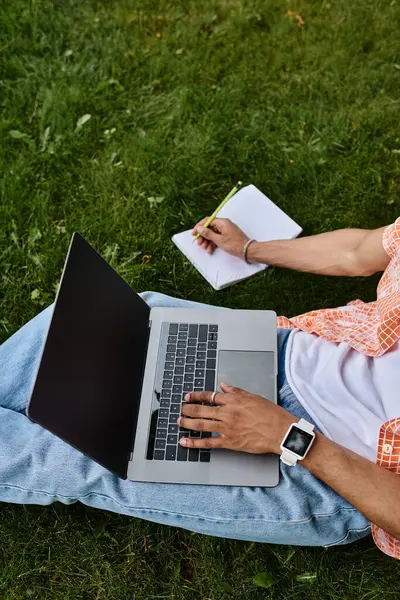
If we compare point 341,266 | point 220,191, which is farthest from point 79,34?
point 341,266

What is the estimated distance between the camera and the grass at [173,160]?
8.48 ft

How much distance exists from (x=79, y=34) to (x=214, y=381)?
3.26 m

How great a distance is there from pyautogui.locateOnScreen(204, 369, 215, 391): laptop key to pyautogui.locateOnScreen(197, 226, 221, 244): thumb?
931 millimetres

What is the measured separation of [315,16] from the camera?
4191 mm

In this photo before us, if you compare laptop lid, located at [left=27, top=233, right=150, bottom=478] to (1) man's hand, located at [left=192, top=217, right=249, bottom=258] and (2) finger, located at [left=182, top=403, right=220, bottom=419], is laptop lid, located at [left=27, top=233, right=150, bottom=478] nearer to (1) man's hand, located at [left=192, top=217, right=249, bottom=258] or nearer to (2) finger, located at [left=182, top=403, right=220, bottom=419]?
(2) finger, located at [left=182, top=403, right=220, bottom=419]

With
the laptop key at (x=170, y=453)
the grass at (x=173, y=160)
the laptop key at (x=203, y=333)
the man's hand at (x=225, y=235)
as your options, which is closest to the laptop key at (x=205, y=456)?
the laptop key at (x=170, y=453)

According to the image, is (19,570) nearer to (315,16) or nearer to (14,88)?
(14,88)

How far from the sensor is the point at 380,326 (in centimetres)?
203

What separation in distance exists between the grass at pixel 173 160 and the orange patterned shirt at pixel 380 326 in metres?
0.82

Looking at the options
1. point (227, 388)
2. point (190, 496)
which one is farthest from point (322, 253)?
point (190, 496)

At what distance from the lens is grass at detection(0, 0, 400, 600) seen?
102 inches

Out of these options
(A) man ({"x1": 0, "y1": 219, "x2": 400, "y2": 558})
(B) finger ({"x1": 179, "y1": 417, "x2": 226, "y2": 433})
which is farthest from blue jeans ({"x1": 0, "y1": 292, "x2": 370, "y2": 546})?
(B) finger ({"x1": 179, "y1": 417, "x2": 226, "y2": 433})

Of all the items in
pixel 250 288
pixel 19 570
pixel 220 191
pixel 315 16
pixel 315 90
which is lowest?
pixel 19 570

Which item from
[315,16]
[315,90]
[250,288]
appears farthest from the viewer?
[315,16]
